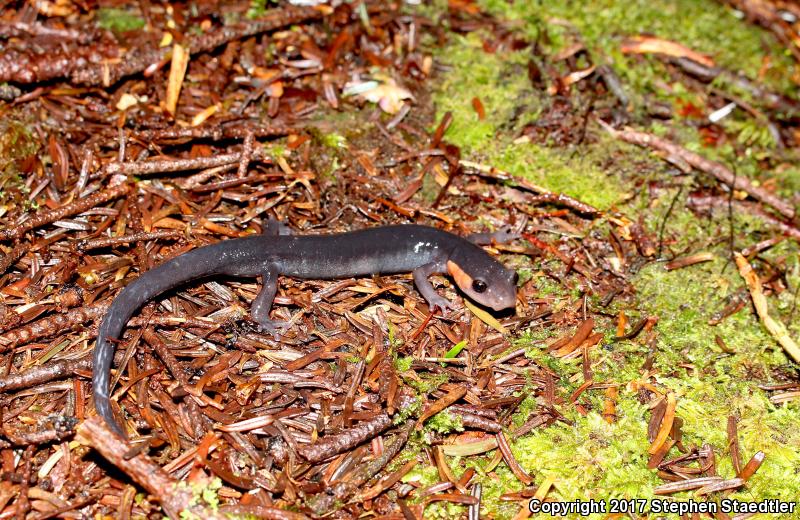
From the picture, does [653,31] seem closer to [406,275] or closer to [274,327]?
[406,275]

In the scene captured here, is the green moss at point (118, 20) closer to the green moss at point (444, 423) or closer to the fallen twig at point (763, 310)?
the green moss at point (444, 423)

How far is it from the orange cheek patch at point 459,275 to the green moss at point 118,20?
3825 mm

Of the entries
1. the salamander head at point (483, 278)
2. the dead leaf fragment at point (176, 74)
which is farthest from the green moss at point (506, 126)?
the dead leaf fragment at point (176, 74)

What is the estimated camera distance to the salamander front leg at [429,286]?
4.88 metres

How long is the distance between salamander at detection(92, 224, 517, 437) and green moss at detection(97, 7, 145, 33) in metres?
2.64

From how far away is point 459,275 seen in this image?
16.9 ft

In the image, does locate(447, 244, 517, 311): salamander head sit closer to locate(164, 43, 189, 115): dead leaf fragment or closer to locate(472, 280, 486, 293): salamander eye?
locate(472, 280, 486, 293): salamander eye

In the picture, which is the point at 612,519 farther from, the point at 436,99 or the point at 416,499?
the point at 436,99

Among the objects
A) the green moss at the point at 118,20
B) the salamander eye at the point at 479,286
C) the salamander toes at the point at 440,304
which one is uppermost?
the green moss at the point at 118,20

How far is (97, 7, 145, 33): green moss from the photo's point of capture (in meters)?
6.09

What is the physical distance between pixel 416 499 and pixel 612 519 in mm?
1202

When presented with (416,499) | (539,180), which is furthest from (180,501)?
(539,180)

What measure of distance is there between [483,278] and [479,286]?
2.9 inches

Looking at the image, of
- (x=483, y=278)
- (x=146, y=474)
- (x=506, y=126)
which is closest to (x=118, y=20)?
(x=506, y=126)
